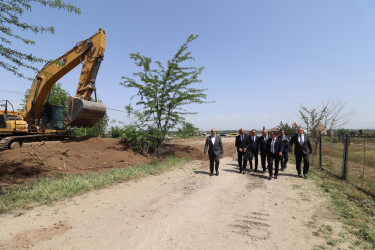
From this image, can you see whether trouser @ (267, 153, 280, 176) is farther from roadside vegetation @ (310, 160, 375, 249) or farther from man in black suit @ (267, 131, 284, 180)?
roadside vegetation @ (310, 160, 375, 249)

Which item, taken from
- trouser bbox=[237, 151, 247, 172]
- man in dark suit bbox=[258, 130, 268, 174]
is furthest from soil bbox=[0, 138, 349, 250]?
man in dark suit bbox=[258, 130, 268, 174]

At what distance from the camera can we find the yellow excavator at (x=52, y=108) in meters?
11.0

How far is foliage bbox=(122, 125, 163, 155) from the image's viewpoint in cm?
1214

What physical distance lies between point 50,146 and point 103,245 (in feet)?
A: 27.9

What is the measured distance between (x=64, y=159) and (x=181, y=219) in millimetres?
7016

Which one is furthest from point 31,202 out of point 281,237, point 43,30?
point 281,237

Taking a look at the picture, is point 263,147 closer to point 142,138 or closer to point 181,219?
point 181,219

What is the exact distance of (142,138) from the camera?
12125mm

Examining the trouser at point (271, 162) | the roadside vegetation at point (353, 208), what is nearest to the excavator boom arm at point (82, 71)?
the trouser at point (271, 162)

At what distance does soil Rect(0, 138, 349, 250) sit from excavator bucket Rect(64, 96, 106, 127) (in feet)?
18.3

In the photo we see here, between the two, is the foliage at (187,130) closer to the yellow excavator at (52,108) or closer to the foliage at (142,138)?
the foliage at (142,138)

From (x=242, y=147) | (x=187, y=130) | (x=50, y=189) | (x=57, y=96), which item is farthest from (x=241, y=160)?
(x=57, y=96)

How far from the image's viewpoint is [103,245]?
3346 mm

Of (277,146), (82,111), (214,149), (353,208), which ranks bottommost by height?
(353,208)
